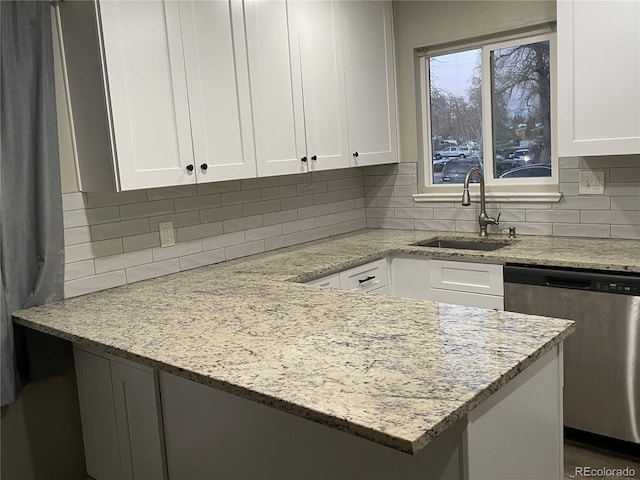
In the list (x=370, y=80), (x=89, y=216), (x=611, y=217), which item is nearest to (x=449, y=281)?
(x=611, y=217)

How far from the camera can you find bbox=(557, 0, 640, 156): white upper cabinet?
8.39ft

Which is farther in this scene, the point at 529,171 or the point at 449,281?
the point at 529,171

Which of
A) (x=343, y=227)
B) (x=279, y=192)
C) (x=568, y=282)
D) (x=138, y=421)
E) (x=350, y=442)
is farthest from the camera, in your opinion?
(x=343, y=227)

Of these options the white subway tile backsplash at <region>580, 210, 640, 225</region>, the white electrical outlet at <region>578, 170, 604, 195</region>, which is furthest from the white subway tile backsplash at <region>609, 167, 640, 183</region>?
the white subway tile backsplash at <region>580, 210, 640, 225</region>

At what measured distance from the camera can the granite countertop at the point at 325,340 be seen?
124cm

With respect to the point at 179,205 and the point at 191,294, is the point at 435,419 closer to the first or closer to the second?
the point at 191,294

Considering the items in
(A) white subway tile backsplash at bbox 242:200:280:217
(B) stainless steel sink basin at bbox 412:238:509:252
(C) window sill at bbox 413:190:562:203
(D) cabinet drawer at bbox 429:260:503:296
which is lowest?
(D) cabinet drawer at bbox 429:260:503:296

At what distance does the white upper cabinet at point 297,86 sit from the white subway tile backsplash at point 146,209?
1.57 feet

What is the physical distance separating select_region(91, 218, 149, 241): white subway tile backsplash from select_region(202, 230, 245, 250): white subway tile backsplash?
36cm

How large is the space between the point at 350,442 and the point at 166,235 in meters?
1.67

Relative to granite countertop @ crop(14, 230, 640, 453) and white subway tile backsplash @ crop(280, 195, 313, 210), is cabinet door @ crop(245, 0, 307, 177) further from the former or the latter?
granite countertop @ crop(14, 230, 640, 453)

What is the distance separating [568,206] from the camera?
315cm

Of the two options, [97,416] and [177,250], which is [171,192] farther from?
[97,416]

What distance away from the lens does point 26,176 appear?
2246 millimetres
